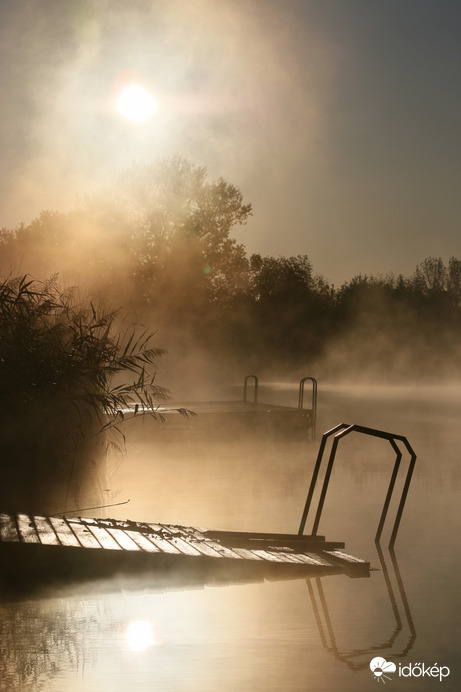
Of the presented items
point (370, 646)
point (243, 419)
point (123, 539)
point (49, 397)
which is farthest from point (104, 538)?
point (243, 419)

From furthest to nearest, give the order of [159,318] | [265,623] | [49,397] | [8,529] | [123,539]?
[159,318]
[49,397]
[123,539]
[8,529]
[265,623]

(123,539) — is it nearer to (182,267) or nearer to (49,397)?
(49,397)

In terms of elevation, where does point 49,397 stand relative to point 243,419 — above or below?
above

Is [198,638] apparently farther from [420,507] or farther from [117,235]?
[117,235]

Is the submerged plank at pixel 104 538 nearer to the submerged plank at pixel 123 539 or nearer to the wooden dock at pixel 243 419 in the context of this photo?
the submerged plank at pixel 123 539

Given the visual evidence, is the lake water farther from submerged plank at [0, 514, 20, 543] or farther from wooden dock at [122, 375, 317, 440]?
wooden dock at [122, 375, 317, 440]

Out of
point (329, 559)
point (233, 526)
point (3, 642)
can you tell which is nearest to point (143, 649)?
point (3, 642)

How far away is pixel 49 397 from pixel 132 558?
2.41 metres

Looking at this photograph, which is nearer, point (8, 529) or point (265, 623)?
point (265, 623)

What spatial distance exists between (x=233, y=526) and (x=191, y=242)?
92.1 feet

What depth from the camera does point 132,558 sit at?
20.2 ft

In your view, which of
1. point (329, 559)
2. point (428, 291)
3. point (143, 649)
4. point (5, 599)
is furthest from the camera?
point (428, 291)

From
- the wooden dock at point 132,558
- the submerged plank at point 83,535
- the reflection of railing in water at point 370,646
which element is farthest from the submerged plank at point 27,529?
the reflection of railing in water at point 370,646

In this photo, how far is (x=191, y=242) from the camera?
3609cm
